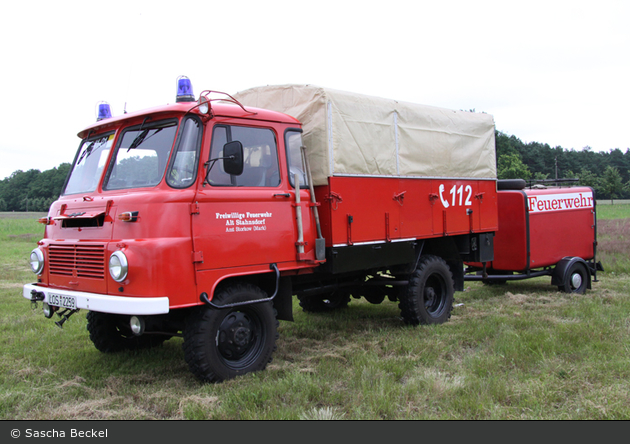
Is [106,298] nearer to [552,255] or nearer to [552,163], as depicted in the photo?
[552,255]

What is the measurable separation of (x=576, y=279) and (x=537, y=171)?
84.3 m

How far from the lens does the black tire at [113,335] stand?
6.17m

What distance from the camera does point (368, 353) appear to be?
19.7 ft

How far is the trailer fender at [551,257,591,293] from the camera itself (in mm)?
9922

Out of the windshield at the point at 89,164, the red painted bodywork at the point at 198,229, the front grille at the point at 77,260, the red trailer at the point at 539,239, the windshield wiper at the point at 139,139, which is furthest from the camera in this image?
the red trailer at the point at 539,239

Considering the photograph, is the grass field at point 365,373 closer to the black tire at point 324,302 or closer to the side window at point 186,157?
the black tire at point 324,302

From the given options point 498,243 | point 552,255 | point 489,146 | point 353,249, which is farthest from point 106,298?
point 552,255

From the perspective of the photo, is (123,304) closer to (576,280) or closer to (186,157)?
(186,157)

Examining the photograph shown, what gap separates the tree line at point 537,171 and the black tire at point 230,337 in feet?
153

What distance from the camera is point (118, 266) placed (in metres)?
4.52

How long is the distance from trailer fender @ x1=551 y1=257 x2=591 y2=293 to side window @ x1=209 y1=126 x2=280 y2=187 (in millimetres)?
6969

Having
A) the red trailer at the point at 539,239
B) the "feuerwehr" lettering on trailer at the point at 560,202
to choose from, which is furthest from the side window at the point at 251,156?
the "feuerwehr" lettering on trailer at the point at 560,202

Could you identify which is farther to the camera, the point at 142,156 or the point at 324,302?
the point at 324,302

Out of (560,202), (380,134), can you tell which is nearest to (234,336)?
(380,134)
